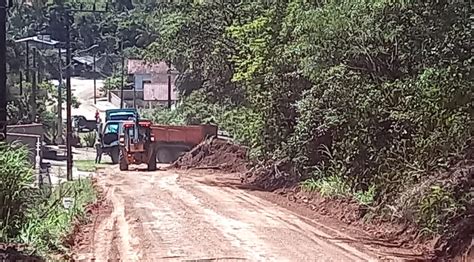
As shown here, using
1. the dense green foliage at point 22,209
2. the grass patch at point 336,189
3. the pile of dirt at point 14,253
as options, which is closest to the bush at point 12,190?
the dense green foliage at point 22,209

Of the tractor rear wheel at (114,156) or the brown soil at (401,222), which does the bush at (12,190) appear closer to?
the brown soil at (401,222)

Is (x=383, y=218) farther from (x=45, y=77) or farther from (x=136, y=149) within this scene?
(x=45, y=77)

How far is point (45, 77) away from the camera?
235 feet

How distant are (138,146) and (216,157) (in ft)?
11.0

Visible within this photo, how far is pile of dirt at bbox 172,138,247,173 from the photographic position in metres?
34.1

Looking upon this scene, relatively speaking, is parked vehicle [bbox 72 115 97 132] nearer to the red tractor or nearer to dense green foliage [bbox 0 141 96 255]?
the red tractor

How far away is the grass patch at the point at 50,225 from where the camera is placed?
12.9m

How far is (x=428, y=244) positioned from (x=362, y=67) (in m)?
6.37

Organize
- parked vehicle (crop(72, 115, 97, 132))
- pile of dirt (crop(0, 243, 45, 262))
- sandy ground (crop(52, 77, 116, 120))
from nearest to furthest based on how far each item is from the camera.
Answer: pile of dirt (crop(0, 243, 45, 262)) < parked vehicle (crop(72, 115, 97, 132)) < sandy ground (crop(52, 77, 116, 120))

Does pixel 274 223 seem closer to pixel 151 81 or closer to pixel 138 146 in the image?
pixel 138 146

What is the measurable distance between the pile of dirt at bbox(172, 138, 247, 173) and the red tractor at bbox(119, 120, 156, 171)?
176cm

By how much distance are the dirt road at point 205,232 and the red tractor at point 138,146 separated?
10887 millimetres

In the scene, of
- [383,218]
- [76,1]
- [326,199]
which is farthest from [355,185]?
[76,1]

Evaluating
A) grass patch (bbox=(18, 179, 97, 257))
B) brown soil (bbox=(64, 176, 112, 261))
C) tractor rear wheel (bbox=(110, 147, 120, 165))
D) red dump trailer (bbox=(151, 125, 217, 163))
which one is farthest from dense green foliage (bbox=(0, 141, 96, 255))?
tractor rear wheel (bbox=(110, 147, 120, 165))
